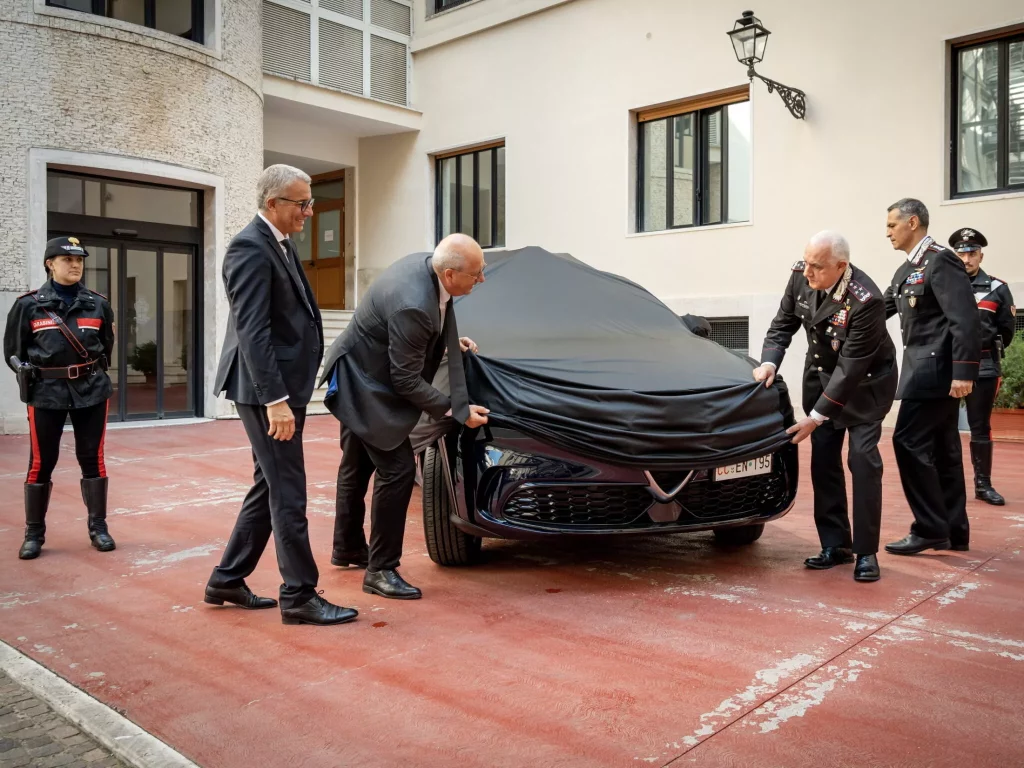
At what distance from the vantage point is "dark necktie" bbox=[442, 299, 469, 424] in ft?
13.6

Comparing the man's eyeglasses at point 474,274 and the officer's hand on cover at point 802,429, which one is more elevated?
the man's eyeglasses at point 474,274

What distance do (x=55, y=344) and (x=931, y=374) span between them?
15.7 ft

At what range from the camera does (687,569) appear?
4758mm

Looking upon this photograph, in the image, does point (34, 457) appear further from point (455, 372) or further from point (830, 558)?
point (830, 558)

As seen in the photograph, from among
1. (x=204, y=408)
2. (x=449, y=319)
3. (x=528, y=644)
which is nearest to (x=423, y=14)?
(x=204, y=408)

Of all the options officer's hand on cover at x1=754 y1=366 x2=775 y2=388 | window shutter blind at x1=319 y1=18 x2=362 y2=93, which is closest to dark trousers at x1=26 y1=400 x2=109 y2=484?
officer's hand on cover at x1=754 y1=366 x2=775 y2=388

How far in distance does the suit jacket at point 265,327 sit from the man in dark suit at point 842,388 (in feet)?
7.24

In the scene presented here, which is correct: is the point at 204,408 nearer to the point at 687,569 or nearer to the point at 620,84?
the point at 620,84

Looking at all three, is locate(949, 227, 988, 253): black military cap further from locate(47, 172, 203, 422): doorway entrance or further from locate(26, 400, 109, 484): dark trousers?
locate(47, 172, 203, 422): doorway entrance

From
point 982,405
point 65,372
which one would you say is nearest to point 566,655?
point 65,372

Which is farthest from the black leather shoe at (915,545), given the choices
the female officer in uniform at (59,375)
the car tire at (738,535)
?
the female officer in uniform at (59,375)

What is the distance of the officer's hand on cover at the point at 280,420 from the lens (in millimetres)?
3738

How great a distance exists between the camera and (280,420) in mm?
3750

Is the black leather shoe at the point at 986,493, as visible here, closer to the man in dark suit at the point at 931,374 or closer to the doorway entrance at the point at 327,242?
the man in dark suit at the point at 931,374
